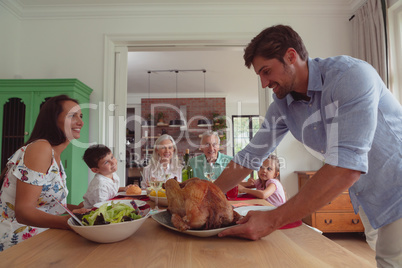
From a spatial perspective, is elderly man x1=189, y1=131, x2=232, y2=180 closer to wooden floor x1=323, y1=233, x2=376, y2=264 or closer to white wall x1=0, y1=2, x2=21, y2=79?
wooden floor x1=323, y1=233, x2=376, y2=264

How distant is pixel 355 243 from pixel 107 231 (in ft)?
11.4

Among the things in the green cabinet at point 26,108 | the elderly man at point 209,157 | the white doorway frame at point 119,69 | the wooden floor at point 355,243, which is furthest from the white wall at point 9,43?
the wooden floor at point 355,243

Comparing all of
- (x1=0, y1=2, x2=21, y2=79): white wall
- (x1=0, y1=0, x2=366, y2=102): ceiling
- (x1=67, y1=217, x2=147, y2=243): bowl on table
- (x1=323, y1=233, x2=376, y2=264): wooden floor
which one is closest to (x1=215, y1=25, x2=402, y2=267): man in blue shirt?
(x1=67, y1=217, x2=147, y2=243): bowl on table

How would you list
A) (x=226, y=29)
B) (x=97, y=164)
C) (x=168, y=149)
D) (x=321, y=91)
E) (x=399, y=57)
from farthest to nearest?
(x=226, y=29) → (x=168, y=149) → (x=399, y=57) → (x=97, y=164) → (x=321, y=91)

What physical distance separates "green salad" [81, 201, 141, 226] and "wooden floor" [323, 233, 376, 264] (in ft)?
9.32

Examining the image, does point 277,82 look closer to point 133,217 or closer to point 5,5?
point 133,217

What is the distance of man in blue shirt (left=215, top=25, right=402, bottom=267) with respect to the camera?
0.80 meters

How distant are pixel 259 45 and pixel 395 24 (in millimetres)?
2780

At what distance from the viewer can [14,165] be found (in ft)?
4.66

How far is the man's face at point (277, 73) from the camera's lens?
1.07 meters

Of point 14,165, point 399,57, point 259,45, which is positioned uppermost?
point 399,57

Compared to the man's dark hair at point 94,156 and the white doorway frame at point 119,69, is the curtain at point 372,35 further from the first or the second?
the man's dark hair at point 94,156

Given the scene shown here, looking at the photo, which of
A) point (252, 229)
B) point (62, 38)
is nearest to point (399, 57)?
point (252, 229)

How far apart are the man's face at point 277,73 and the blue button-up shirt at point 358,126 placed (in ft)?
0.25
